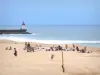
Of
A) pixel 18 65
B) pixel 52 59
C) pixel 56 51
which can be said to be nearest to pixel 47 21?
pixel 18 65

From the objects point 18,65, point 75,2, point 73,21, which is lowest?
point 18,65

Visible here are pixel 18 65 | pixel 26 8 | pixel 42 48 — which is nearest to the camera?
pixel 26 8

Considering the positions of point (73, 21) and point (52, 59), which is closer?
point (73, 21)

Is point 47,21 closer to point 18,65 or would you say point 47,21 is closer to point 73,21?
point 73,21

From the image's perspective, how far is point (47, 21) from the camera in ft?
11.9

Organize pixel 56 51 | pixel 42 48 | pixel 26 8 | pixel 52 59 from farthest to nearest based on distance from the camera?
pixel 42 48, pixel 56 51, pixel 52 59, pixel 26 8

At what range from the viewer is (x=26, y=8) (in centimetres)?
358

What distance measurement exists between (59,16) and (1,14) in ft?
2.32

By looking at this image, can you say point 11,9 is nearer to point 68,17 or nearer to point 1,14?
point 1,14

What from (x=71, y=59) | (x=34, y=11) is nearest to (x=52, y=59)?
(x=71, y=59)

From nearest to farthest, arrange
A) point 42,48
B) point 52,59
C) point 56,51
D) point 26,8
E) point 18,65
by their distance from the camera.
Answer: point 26,8, point 18,65, point 52,59, point 56,51, point 42,48

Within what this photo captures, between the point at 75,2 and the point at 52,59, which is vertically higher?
the point at 75,2

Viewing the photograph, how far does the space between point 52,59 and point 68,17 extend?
3.50 ft

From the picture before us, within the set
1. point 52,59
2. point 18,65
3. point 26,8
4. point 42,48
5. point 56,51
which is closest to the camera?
point 26,8
